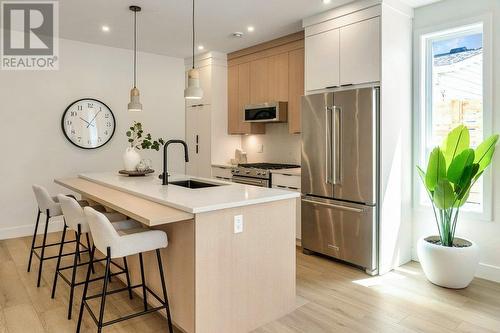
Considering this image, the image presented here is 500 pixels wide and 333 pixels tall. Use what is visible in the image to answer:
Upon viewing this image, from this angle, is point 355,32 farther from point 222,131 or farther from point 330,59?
point 222,131

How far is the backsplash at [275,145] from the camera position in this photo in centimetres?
523

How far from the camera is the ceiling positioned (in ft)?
12.4

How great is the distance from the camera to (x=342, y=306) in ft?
9.48

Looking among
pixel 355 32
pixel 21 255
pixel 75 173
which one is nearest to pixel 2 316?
pixel 21 255

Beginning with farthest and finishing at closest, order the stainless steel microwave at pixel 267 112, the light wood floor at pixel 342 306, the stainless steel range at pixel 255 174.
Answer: the stainless steel microwave at pixel 267 112 → the stainless steel range at pixel 255 174 → the light wood floor at pixel 342 306

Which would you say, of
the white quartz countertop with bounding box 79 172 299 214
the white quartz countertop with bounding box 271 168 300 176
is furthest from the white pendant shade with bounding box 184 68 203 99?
the white quartz countertop with bounding box 271 168 300 176

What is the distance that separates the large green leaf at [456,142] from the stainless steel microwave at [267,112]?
214 centimetres

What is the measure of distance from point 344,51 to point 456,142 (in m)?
1.43

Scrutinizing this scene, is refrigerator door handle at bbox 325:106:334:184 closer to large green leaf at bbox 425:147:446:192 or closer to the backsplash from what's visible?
large green leaf at bbox 425:147:446:192

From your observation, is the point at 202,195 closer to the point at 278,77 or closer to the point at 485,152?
the point at 485,152

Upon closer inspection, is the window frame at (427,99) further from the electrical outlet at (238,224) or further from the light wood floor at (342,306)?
the electrical outlet at (238,224)

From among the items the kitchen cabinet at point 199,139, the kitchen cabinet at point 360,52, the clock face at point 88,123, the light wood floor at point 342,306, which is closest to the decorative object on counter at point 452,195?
the light wood floor at point 342,306

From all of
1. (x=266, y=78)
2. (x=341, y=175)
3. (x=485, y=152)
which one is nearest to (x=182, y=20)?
(x=266, y=78)

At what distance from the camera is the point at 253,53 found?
539 cm
